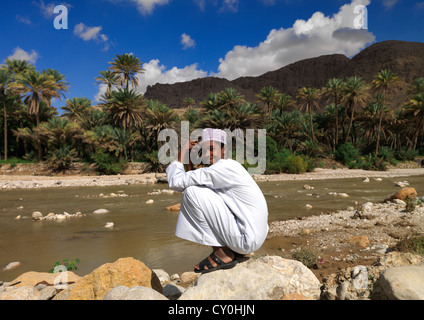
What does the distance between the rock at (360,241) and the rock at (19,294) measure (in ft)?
16.1

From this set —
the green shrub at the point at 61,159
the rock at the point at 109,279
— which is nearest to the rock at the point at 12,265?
the rock at the point at 109,279

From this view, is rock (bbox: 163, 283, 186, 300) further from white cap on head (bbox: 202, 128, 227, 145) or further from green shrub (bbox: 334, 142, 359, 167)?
green shrub (bbox: 334, 142, 359, 167)

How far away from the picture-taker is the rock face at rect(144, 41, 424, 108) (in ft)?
272

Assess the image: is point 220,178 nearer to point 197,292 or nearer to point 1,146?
point 197,292

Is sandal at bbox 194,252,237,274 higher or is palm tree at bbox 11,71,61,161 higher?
palm tree at bbox 11,71,61,161

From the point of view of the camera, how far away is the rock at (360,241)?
16.3ft

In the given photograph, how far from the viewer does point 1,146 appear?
31.8 metres

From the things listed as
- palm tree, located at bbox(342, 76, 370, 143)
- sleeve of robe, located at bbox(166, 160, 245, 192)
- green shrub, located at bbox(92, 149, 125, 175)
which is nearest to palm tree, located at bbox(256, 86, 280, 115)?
palm tree, located at bbox(342, 76, 370, 143)

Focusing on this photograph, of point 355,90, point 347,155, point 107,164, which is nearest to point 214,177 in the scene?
point 107,164

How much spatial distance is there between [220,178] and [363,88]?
116 ft

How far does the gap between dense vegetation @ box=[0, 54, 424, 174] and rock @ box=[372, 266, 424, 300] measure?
77.6 feet

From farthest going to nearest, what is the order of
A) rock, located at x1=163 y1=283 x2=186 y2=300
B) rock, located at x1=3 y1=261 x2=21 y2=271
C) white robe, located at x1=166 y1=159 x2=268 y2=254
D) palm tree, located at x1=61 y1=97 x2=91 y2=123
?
palm tree, located at x1=61 y1=97 x2=91 y2=123, rock, located at x1=3 y1=261 x2=21 y2=271, rock, located at x1=163 y1=283 x2=186 y2=300, white robe, located at x1=166 y1=159 x2=268 y2=254

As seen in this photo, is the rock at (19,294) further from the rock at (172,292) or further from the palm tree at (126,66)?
the palm tree at (126,66)

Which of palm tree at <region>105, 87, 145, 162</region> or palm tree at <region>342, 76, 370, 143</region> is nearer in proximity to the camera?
palm tree at <region>105, 87, 145, 162</region>
